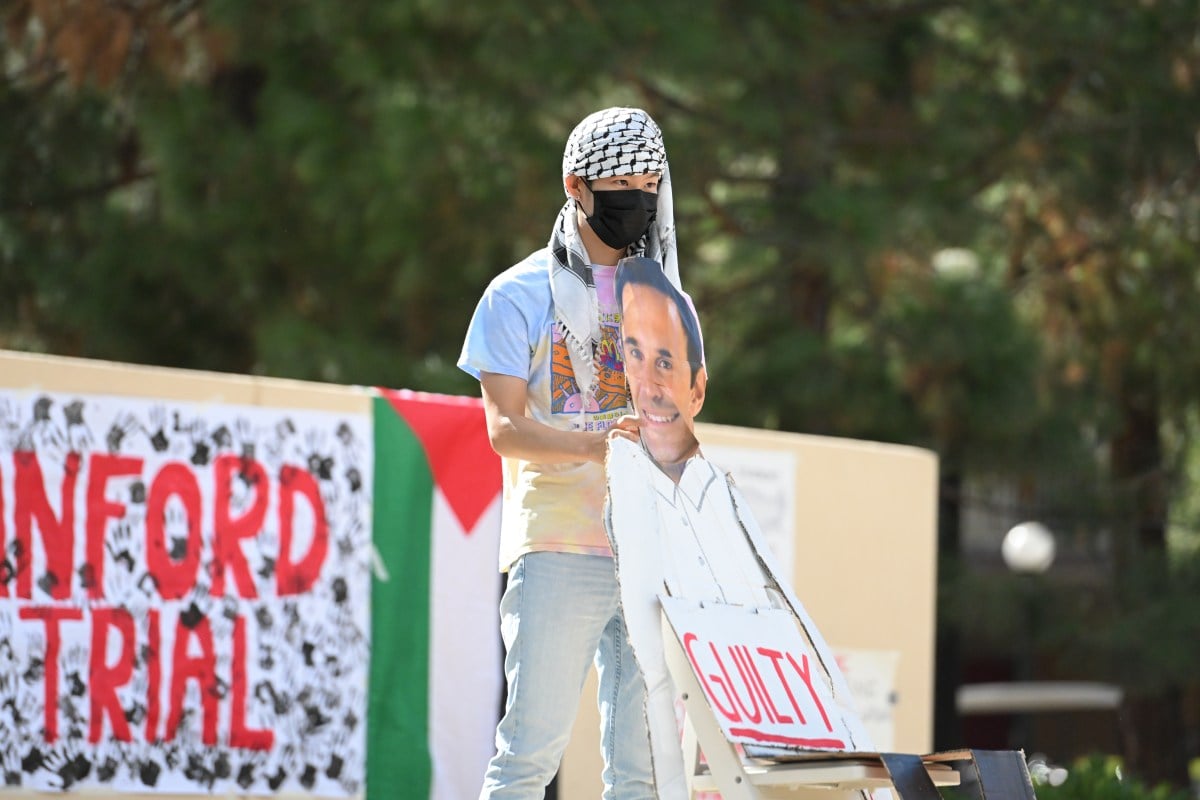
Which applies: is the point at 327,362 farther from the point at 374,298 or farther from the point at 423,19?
the point at 423,19

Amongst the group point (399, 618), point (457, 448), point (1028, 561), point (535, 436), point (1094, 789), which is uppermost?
point (1028, 561)

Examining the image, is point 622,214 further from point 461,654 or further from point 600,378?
point 461,654

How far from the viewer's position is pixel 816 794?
10.6 feet

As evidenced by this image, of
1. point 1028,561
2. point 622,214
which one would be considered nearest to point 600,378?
point 622,214

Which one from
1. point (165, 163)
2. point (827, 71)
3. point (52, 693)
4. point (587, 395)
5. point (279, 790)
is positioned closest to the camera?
point (587, 395)

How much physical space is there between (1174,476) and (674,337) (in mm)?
9226

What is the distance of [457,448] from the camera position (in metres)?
5.67

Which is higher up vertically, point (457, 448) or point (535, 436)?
point (457, 448)

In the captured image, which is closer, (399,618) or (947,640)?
(399,618)

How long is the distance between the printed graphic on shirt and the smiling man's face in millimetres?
59

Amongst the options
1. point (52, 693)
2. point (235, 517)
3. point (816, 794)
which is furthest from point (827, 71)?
point (816, 794)

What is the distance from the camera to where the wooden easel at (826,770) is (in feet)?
9.57

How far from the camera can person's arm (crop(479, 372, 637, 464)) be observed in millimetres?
3260

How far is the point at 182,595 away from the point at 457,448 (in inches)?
41.7
